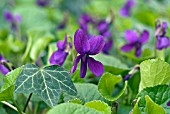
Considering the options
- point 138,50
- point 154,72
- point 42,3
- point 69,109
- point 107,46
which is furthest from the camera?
point 42,3

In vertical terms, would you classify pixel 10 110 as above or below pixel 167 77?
below

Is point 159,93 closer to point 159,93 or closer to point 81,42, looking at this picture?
point 159,93

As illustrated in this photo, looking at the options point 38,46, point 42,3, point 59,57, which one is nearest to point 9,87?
point 59,57

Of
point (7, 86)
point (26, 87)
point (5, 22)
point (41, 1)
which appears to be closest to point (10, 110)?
point (7, 86)

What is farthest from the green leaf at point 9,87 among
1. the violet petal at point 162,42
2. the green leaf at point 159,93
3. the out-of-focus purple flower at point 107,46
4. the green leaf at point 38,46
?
the out-of-focus purple flower at point 107,46

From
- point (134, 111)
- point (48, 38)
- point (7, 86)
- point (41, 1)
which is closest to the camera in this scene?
point (134, 111)

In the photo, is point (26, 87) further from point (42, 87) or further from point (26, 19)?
point (26, 19)

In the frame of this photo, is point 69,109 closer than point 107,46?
Yes

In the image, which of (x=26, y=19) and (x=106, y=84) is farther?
(x=26, y=19)
